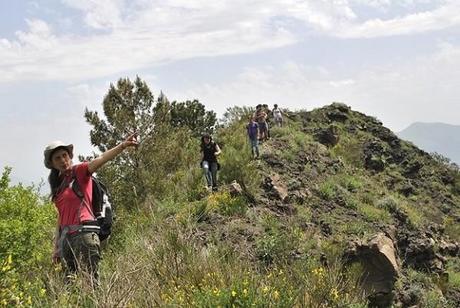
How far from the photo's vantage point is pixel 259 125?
21703mm

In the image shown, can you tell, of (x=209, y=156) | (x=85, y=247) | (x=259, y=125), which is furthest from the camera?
(x=259, y=125)

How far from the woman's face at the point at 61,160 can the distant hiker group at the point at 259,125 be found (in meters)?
12.9

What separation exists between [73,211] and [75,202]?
0.08 metres

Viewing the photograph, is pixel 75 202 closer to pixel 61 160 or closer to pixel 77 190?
pixel 77 190

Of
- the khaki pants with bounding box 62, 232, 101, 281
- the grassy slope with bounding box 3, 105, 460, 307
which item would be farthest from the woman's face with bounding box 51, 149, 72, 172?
the grassy slope with bounding box 3, 105, 460, 307

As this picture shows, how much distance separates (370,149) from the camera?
92.8 ft

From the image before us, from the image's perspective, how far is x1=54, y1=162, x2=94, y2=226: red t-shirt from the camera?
5.20 m

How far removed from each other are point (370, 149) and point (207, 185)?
15336 millimetres

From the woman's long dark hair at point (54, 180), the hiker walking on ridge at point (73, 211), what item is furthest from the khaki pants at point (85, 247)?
the woman's long dark hair at point (54, 180)

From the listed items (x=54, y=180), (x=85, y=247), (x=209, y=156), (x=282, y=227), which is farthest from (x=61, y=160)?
(x=209, y=156)

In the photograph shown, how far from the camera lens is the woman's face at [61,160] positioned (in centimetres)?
519

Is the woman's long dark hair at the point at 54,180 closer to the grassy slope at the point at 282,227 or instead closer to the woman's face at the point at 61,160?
the woman's face at the point at 61,160

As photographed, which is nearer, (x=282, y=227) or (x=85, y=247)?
(x=85, y=247)

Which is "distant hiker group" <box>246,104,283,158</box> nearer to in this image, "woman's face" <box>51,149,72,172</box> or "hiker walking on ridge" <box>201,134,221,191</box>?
"hiker walking on ridge" <box>201,134,221,191</box>
